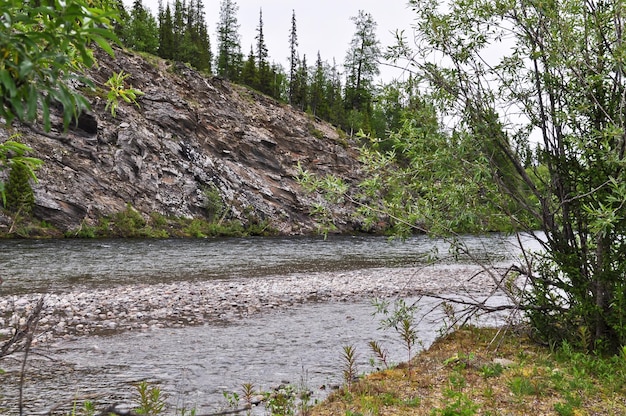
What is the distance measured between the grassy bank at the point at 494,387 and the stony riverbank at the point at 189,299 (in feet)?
5.83

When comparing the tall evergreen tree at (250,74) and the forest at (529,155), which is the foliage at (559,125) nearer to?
the forest at (529,155)

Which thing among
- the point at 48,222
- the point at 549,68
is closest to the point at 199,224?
the point at 48,222

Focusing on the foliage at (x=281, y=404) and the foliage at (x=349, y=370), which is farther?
the foliage at (x=349, y=370)

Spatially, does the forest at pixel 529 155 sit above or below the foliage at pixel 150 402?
above

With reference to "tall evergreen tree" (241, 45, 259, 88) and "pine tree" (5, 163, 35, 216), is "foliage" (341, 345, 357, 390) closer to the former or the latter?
"pine tree" (5, 163, 35, 216)

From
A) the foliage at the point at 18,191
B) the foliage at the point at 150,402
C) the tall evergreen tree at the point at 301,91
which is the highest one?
the tall evergreen tree at the point at 301,91

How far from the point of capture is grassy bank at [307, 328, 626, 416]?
20.5 feet

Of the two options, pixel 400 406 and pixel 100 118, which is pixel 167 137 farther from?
pixel 400 406

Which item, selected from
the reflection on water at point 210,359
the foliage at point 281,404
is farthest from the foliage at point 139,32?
the foliage at point 281,404

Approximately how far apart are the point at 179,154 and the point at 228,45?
52021 millimetres

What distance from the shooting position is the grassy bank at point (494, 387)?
626cm

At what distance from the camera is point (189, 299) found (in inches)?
666

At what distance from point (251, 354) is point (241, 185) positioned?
48259 mm

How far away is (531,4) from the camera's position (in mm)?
8711
